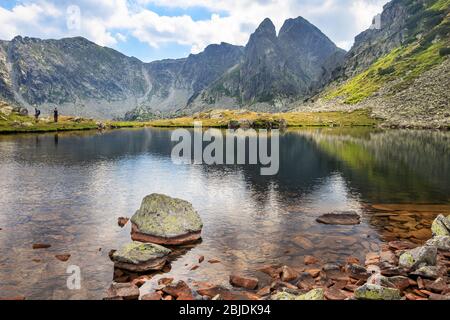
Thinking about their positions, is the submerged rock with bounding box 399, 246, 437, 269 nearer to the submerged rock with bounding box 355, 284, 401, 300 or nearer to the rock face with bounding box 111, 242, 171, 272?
the submerged rock with bounding box 355, 284, 401, 300

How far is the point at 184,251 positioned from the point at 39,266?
39.6ft

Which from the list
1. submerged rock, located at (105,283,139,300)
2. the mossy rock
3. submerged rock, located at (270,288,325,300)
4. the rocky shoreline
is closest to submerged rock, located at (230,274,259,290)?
the rocky shoreline

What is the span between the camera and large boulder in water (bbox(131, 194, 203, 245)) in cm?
3800

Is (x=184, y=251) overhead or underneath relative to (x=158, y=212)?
underneath

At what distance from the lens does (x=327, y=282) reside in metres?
28.7

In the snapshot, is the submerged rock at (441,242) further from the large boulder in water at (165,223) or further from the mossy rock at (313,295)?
the large boulder in water at (165,223)

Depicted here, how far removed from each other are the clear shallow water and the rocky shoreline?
1.47 meters

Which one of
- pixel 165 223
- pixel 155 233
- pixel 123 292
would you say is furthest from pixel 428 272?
pixel 155 233

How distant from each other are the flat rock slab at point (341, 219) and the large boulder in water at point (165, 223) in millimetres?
14952

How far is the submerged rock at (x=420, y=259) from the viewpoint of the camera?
30.0 m
